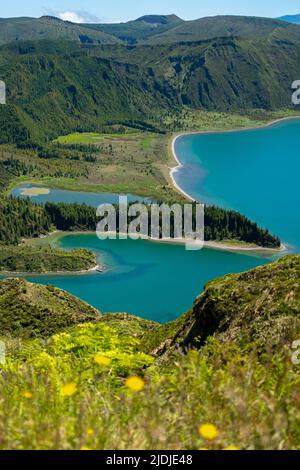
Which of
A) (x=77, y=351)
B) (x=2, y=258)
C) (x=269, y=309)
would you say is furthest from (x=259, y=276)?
(x=2, y=258)

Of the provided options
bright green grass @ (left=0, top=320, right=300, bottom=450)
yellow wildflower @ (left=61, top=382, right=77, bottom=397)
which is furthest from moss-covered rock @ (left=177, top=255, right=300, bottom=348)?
yellow wildflower @ (left=61, top=382, right=77, bottom=397)

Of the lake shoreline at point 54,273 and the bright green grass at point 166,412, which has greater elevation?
the bright green grass at point 166,412

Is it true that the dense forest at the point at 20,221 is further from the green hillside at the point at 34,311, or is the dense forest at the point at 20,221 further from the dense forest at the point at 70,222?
the green hillside at the point at 34,311

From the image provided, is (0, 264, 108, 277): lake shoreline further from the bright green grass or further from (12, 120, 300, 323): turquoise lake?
the bright green grass

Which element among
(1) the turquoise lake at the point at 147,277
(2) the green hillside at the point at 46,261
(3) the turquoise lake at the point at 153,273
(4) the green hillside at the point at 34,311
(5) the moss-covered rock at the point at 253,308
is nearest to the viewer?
(5) the moss-covered rock at the point at 253,308

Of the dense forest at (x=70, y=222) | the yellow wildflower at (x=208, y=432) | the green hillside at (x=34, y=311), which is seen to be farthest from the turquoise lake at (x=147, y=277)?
the yellow wildflower at (x=208, y=432)

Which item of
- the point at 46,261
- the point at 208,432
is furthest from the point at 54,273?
the point at 208,432

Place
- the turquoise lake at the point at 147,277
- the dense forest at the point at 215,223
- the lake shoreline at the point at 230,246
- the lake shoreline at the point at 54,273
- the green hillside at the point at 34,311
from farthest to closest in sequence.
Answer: the dense forest at the point at 215,223 < the lake shoreline at the point at 230,246 < the lake shoreline at the point at 54,273 < the turquoise lake at the point at 147,277 < the green hillside at the point at 34,311
